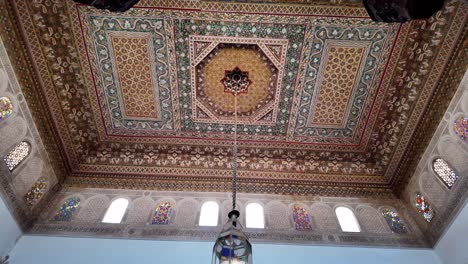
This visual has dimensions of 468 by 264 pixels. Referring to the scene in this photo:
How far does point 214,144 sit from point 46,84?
2477 millimetres

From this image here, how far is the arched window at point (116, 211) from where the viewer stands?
13.0 feet

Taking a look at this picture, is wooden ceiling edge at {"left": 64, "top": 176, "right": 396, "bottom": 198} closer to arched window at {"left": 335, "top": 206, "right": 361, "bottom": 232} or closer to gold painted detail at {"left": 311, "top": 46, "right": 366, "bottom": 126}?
arched window at {"left": 335, "top": 206, "right": 361, "bottom": 232}

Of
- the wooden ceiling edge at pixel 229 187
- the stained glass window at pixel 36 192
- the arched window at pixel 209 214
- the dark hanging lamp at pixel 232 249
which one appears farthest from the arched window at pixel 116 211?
the dark hanging lamp at pixel 232 249

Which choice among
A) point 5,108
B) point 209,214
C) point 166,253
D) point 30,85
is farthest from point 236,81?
point 5,108

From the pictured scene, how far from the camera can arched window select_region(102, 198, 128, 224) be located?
13.0ft

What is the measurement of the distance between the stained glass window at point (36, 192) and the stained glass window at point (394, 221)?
15.9 ft

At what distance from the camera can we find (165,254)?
3492mm

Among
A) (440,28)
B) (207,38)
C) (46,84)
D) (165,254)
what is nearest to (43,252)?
(165,254)

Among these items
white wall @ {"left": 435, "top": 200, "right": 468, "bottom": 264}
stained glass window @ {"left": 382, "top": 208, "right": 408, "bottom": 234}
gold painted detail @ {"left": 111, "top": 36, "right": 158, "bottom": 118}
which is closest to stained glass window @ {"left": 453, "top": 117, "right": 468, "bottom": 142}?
white wall @ {"left": 435, "top": 200, "right": 468, "bottom": 264}

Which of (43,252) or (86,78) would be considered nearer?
(43,252)

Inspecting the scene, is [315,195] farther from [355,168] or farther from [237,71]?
[237,71]

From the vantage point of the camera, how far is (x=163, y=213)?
409cm

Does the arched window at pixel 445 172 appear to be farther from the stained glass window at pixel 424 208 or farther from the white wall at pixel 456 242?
the stained glass window at pixel 424 208

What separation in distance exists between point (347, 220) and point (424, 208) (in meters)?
1.03
